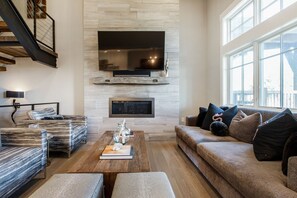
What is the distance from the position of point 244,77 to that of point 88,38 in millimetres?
3583

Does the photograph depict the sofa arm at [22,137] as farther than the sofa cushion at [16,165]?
Yes

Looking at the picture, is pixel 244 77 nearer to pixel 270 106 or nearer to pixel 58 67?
pixel 270 106

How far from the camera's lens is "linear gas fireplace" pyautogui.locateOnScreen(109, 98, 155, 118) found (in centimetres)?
501

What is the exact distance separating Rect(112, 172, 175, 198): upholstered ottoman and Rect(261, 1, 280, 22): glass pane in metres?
2.82

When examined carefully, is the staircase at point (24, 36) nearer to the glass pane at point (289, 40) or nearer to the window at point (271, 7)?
the window at point (271, 7)

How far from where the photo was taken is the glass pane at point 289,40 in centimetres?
263

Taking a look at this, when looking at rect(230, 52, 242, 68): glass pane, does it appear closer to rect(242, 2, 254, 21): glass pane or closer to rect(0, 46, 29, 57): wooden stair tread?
rect(242, 2, 254, 21): glass pane

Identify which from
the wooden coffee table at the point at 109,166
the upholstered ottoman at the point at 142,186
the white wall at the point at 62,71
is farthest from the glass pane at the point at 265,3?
the white wall at the point at 62,71

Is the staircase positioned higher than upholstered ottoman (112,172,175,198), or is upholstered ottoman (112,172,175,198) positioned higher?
the staircase

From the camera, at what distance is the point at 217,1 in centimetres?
472

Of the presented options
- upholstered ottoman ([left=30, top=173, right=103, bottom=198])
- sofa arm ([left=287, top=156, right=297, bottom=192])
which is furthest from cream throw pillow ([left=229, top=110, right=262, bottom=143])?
upholstered ottoman ([left=30, top=173, right=103, bottom=198])

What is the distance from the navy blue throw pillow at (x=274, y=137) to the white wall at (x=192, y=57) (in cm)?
343

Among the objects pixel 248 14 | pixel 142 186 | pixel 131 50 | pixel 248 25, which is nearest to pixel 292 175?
pixel 142 186

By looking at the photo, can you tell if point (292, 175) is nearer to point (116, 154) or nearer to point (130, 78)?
point (116, 154)
